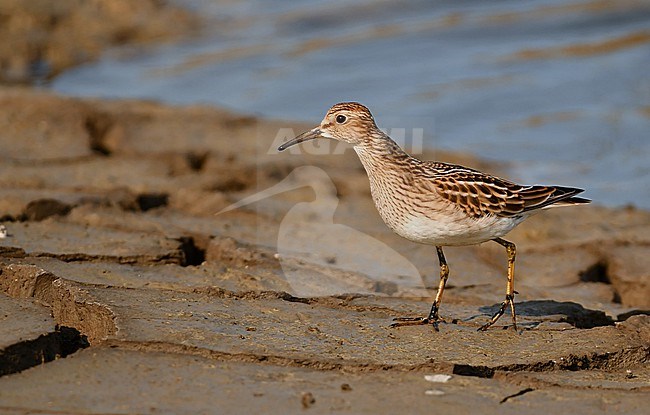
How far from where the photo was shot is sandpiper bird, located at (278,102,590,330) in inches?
202

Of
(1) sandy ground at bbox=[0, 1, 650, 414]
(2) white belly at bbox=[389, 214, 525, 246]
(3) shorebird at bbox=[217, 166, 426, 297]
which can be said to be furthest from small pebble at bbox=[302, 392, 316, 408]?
(3) shorebird at bbox=[217, 166, 426, 297]

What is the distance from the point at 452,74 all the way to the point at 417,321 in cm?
805

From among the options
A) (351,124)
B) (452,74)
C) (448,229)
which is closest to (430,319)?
(448,229)

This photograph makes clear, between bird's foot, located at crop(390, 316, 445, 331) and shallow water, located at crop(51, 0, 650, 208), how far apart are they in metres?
4.20

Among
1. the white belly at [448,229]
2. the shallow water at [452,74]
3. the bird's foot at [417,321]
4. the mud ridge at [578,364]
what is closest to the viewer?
the mud ridge at [578,364]

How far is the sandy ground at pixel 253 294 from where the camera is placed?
13.3 feet

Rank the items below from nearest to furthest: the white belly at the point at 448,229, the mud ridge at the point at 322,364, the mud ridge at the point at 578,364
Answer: the mud ridge at the point at 322,364 → the mud ridge at the point at 578,364 → the white belly at the point at 448,229

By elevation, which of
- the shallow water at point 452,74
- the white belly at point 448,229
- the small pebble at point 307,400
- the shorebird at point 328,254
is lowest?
the small pebble at point 307,400

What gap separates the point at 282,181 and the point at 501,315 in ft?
11.1

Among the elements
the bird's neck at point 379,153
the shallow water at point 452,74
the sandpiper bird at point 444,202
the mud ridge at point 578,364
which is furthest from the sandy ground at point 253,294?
the shallow water at point 452,74

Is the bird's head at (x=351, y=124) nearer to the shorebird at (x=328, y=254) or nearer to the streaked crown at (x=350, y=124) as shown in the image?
the streaked crown at (x=350, y=124)

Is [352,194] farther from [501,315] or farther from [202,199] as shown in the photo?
[501,315]

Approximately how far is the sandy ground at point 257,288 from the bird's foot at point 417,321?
0.05m

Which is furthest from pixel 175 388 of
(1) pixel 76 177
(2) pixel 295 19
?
(2) pixel 295 19
